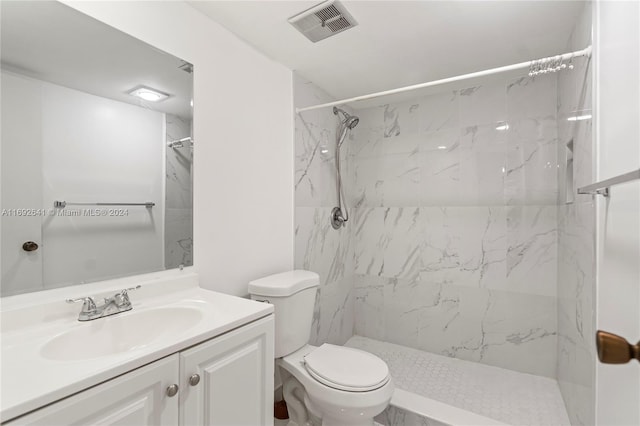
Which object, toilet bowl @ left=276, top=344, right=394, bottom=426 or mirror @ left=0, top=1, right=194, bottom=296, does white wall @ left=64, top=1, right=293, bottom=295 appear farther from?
toilet bowl @ left=276, top=344, right=394, bottom=426

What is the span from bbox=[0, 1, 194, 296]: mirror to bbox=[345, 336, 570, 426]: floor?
1.75 m

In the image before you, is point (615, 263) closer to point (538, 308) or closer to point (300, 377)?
point (300, 377)

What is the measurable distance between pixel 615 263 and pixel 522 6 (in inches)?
49.9

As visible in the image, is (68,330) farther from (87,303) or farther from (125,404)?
(125,404)

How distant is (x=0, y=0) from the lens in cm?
97

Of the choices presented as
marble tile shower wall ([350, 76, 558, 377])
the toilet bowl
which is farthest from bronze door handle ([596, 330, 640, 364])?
marble tile shower wall ([350, 76, 558, 377])

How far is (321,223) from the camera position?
8.01 feet

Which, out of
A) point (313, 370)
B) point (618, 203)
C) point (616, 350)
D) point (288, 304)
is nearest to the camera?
point (616, 350)

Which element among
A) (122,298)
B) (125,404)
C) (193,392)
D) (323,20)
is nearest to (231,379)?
(193,392)

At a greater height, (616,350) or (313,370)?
(616,350)

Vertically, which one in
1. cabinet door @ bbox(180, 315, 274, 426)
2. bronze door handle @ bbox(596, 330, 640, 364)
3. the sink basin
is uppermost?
bronze door handle @ bbox(596, 330, 640, 364)

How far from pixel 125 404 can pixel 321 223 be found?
1.79 m

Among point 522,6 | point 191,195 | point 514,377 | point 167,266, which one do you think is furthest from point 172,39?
point 514,377

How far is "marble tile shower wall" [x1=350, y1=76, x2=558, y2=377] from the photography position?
2.15 metres
